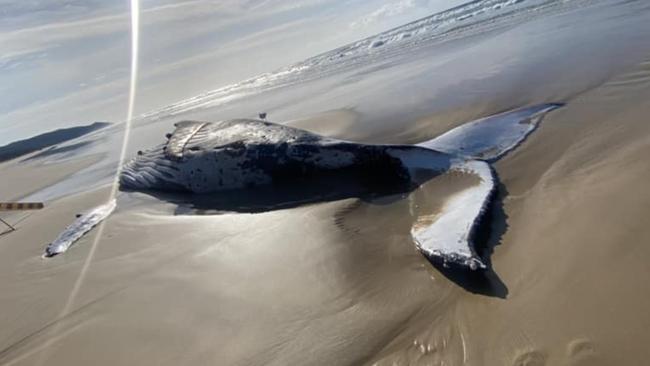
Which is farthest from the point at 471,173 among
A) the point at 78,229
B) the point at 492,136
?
the point at 78,229

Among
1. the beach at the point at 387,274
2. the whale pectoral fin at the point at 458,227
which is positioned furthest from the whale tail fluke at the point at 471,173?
the beach at the point at 387,274

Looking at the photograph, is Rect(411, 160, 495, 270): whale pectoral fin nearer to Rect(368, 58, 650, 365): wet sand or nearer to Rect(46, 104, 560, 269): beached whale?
Rect(46, 104, 560, 269): beached whale

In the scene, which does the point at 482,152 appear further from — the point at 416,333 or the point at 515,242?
the point at 416,333

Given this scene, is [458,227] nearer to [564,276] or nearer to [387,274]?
[387,274]

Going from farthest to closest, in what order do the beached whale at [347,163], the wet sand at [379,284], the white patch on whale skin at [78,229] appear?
the white patch on whale skin at [78,229] → the beached whale at [347,163] → the wet sand at [379,284]

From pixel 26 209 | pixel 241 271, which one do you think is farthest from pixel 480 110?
pixel 26 209

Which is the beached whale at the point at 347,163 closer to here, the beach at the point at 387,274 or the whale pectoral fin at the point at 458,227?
the whale pectoral fin at the point at 458,227

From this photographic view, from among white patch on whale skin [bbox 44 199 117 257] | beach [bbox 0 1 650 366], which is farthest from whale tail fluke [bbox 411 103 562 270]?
white patch on whale skin [bbox 44 199 117 257]
